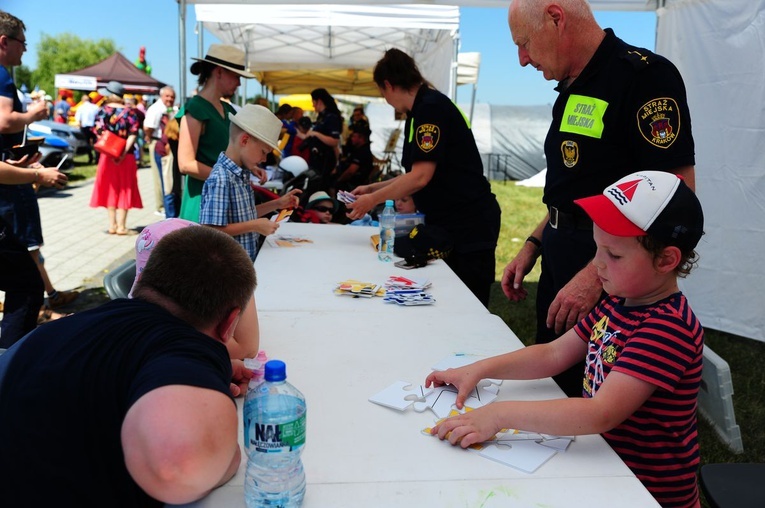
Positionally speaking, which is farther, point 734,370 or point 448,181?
point 734,370

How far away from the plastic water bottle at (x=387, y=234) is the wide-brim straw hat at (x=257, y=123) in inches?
24.2

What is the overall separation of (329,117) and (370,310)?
20.3 ft

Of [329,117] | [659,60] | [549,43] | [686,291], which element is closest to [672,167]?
[659,60]

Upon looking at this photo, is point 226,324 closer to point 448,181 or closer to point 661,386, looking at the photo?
point 661,386

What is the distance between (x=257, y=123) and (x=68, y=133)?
1394 centimetres

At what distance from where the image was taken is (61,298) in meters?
4.63

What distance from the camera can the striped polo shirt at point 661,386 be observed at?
132 centimetres

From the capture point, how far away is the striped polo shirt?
1.32m

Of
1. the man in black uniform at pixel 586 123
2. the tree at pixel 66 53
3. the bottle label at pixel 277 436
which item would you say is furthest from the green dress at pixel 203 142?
the tree at pixel 66 53

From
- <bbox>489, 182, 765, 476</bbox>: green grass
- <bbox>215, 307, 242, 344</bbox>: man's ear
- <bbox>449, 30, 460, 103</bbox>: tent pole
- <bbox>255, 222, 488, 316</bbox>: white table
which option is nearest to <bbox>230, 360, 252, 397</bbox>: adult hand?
<bbox>215, 307, 242, 344</bbox>: man's ear

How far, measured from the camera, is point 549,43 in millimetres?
2074

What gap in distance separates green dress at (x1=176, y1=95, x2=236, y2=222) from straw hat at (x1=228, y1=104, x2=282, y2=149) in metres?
→ 0.61

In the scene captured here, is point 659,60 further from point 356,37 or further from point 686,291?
point 356,37

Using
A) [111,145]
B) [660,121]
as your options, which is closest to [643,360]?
[660,121]
